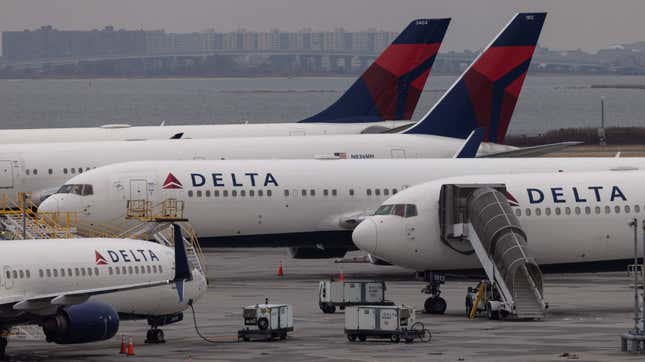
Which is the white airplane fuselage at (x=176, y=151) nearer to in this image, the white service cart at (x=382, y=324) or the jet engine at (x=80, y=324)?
the white service cart at (x=382, y=324)

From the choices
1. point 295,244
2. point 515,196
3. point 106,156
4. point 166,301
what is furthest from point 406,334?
point 106,156

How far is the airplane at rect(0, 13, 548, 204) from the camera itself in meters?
77.1

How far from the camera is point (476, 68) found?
82.5 metres

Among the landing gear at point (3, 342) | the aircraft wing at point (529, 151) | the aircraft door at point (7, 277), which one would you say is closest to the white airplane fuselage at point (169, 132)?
the aircraft wing at point (529, 151)

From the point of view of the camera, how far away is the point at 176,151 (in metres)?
78.8

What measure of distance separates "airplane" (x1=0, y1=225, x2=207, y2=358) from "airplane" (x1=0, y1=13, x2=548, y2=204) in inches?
1123

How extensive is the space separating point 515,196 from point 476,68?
25.0 metres

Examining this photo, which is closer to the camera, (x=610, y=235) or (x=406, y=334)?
(x=406, y=334)

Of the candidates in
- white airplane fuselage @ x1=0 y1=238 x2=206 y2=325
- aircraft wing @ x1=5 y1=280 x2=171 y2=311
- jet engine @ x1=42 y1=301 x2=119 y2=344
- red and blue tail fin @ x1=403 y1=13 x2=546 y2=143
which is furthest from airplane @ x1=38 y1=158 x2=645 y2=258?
aircraft wing @ x1=5 y1=280 x2=171 y2=311

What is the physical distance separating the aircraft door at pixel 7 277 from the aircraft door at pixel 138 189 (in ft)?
71.1

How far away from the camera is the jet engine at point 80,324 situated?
43.1 m

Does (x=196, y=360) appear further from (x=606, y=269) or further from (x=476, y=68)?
(x=476, y=68)

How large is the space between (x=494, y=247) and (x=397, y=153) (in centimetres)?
2548

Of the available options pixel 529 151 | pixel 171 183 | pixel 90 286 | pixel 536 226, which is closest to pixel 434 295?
pixel 536 226
